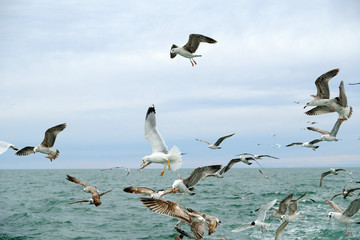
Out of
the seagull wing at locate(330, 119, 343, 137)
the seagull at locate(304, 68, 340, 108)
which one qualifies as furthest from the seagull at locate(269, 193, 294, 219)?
the seagull wing at locate(330, 119, 343, 137)

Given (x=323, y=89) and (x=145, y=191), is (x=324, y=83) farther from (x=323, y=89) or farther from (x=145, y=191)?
(x=145, y=191)

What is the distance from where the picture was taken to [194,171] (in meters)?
11.9

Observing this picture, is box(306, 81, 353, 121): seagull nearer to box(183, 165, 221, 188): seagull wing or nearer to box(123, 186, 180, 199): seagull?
box(183, 165, 221, 188): seagull wing

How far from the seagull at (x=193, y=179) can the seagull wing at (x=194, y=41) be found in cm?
404

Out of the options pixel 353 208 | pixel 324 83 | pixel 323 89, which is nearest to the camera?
pixel 353 208

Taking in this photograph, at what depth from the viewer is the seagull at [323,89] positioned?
14.9 metres

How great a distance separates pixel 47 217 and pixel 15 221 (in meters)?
1.87

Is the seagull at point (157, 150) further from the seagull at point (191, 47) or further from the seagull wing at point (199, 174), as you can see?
the seagull at point (191, 47)

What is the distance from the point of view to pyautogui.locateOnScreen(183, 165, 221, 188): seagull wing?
1158 cm

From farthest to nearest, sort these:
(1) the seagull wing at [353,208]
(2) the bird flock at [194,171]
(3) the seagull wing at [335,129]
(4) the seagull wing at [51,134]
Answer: (3) the seagull wing at [335,129] < (4) the seagull wing at [51,134] < (1) the seagull wing at [353,208] < (2) the bird flock at [194,171]

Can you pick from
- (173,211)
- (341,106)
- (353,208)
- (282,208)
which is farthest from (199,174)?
(341,106)

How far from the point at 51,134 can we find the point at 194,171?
5930mm

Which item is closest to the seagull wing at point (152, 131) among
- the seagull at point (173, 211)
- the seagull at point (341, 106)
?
the seagull at point (173, 211)

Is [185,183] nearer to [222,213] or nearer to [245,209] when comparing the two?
[222,213]
